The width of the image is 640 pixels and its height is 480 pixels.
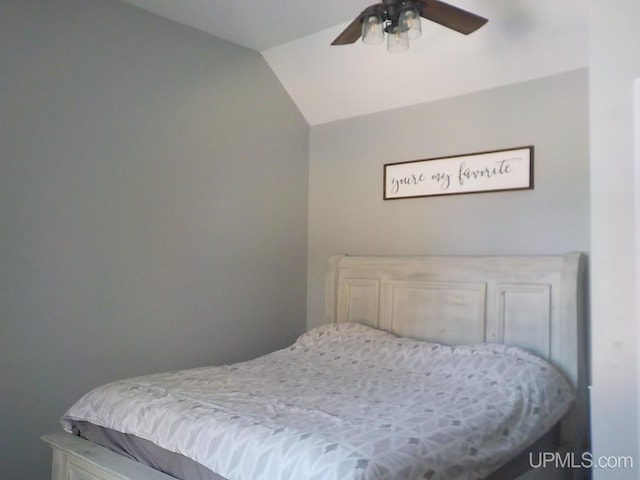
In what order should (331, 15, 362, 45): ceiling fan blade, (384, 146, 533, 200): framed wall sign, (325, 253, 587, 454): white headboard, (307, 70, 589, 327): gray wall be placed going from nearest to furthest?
1. (331, 15, 362, 45): ceiling fan blade
2. (325, 253, 587, 454): white headboard
3. (307, 70, 589, 327): gray wall
4. (384, 146, 533, 200): framed wall sign

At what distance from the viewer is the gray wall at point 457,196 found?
2846 millimetres

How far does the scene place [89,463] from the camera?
2.03m

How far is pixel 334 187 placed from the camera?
393 cm

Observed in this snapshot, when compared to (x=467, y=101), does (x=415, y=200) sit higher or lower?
lower

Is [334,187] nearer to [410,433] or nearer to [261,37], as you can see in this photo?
[261,37]

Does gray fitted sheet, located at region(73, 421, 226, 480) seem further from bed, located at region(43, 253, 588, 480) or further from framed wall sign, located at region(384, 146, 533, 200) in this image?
framed wall sign, located at region(384, 146, 533, 200)

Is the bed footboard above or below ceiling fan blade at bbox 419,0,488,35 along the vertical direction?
below

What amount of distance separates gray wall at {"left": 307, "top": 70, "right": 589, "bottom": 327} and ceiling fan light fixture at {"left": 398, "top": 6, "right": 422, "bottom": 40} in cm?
110

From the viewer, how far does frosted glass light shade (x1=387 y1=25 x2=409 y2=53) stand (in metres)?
2.22

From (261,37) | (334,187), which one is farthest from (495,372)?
(261,37)

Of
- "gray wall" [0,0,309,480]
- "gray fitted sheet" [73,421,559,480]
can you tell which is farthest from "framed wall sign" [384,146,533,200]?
"gray fitted sheet" [73,421,559,480]

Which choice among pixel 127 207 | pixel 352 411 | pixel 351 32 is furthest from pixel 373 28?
pixel 127 207

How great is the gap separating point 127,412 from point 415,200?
7.03 feet

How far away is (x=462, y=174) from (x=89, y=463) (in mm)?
2420
